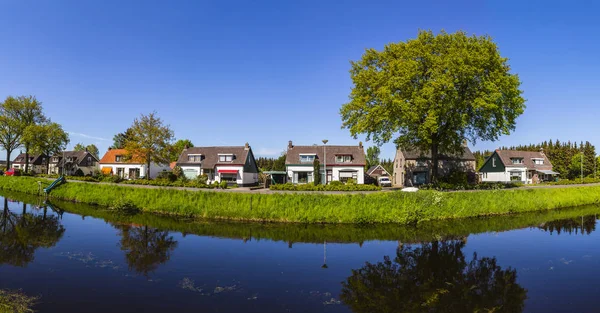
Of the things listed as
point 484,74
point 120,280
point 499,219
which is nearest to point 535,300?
point 120,280

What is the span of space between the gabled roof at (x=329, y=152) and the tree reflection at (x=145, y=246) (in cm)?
3422

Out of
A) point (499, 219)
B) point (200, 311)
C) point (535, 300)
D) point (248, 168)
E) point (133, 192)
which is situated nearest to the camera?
point (200, 311)

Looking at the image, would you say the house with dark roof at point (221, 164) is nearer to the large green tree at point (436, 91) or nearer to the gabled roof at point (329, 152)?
the gabled roof at point (329, 152)

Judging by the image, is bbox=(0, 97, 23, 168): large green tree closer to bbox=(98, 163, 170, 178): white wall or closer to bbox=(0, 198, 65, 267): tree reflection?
bbox=(98, 163, 170, 178): white wall

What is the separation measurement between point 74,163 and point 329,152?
208 ft

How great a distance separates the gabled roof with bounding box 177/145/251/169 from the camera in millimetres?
57656

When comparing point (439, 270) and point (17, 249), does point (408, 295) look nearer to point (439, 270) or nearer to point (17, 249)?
point (439, 270)

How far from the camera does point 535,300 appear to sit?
12.4 meters

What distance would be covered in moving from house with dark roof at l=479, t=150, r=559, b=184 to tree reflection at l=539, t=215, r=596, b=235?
39.8m

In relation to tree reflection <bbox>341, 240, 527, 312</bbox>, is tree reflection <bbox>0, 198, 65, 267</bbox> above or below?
above

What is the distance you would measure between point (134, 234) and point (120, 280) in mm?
9700

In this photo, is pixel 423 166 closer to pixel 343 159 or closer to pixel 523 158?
pixel 343 159

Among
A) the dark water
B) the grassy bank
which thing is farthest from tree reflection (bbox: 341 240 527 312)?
the grassy bank

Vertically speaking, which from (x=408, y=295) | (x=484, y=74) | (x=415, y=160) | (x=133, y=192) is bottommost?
(x=408, y=295)
